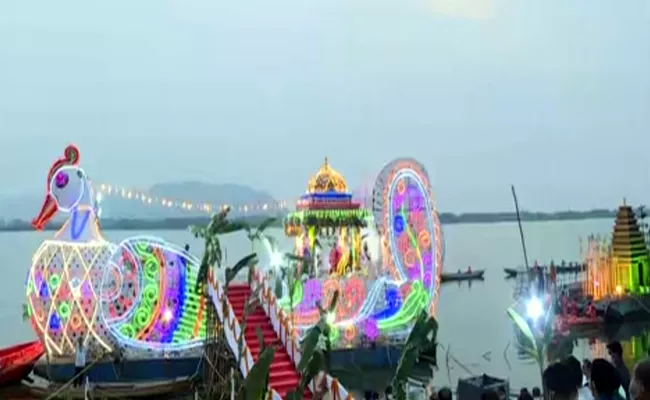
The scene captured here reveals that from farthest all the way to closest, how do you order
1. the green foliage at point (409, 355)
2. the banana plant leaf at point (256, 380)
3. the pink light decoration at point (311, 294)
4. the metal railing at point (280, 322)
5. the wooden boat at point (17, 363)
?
the pink light decoration at point (311, 294) < the wooden boat at point (17, 363) < the metal railing at point (280, 322) < the green foliage at point (409, 355) < the banana plant leaf at point (256, 380)

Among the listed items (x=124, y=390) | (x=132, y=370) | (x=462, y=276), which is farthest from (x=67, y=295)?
(x=462, y=276)

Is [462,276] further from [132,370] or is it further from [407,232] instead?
[132,370]

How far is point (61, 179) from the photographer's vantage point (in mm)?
15555

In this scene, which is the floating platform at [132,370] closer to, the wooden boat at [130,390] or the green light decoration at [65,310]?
the wooden boat at [130,390]

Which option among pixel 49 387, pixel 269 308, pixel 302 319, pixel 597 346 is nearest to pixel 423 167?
pixel 302 319

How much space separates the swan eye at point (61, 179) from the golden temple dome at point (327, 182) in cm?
794

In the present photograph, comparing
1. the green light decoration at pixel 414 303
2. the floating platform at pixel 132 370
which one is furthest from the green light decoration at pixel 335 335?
the floating platform at pixel 132 370

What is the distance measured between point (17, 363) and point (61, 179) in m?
4.26

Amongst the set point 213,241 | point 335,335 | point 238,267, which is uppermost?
point 213,241

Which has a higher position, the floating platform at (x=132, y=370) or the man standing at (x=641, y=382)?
the man standing at (x=641, y=382)

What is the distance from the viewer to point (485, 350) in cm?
2408

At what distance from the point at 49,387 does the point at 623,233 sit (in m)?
21.8

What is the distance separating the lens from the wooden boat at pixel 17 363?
15281 mm

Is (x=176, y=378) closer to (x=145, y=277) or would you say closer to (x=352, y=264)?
(x=145, y=277)
